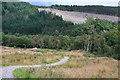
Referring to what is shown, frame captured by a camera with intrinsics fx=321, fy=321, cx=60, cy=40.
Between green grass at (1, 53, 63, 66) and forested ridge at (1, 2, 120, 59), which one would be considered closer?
green grass at (1, 53, 63, 66)

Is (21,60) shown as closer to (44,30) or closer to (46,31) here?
(46,31)

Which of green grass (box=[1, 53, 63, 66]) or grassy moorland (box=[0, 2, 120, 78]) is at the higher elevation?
green grass (box=[1, 53, 63, 66])

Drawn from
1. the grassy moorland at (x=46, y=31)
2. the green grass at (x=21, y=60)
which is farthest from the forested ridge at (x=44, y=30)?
the green grass at (x=21, y=60)

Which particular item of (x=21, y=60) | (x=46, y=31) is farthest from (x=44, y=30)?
(x=21, y=60)

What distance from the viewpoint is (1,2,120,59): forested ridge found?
257ft

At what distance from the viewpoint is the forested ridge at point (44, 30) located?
78188 millimetres

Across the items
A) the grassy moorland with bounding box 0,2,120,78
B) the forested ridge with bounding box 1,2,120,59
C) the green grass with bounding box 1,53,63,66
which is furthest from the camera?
the forested ridge with bounding box 1,2,120,59

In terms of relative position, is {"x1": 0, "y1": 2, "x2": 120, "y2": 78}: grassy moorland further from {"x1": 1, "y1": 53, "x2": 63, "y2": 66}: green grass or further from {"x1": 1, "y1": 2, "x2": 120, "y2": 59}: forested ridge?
{"x1": 1, "y1": 53, "x2": 63, "y2": 66}: green grass

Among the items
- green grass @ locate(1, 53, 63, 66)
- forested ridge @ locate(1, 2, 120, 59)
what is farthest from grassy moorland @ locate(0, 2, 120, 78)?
green grass @ locate(1, 53, 63, 66)

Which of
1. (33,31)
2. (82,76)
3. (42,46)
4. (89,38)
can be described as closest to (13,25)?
(33,31)

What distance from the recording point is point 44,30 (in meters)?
109

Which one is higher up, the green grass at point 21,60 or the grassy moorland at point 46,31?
the green grass at point 21,60

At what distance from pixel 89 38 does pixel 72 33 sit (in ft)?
96.6

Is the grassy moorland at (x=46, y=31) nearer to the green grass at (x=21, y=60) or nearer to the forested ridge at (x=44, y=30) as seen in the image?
the forested ridge at (x=44, y=30)
